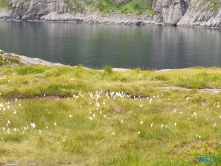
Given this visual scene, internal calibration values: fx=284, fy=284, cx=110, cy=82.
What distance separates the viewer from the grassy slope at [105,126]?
10.9 m

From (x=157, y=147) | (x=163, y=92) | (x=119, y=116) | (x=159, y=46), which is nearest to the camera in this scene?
(x=157, y=147)

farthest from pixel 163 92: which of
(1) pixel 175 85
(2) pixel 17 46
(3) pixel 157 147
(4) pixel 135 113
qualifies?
(2) pixel 17 46

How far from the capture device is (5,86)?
21.5 meters

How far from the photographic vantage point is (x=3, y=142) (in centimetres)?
1261

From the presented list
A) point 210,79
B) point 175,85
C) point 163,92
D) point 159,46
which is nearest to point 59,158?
point 163,92

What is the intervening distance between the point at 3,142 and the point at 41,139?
5.41 feet

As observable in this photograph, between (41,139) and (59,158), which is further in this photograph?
(41,139)

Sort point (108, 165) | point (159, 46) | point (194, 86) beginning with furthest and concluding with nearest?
1. point (159, 46)
2. point (194, 86)
3. point (108, 165)

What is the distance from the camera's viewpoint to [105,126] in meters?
14.2

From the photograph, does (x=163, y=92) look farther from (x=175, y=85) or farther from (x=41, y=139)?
(x=41, y=139)

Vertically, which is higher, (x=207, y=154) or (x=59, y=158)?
(x=207, y=154)

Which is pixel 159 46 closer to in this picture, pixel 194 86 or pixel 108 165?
pixel 194 86

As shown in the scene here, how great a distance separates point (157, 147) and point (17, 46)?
13076 cm

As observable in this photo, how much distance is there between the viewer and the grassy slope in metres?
10.9
